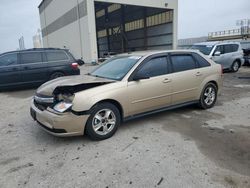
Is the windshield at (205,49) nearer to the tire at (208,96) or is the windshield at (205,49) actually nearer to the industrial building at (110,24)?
the tire at (208,96)

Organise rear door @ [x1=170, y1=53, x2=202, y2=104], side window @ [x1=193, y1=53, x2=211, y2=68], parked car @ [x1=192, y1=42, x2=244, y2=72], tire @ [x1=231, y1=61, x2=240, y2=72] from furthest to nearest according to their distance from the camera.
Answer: tire @ [x1=231, y1=61, x2=240, y2=72] < parked car @ [x1=192, y1=42, x2=244, y2=72] < side window @ [x1=193, y1=53, x2=211, y2=68] < rear door @ [x1=170, y1=53, x2=202, y2=104]

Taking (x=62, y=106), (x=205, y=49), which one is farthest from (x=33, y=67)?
(x=205, y=49)

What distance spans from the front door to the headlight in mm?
1150

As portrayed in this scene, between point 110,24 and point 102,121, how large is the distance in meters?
30.1

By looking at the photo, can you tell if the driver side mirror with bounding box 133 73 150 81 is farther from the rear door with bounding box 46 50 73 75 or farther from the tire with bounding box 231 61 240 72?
the tire with bounding box 231 61 240 72

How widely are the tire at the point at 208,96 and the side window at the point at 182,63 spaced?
0.75 metres

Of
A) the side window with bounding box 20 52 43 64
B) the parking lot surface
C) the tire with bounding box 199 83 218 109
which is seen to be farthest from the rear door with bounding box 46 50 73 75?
the tire with bounding box 199 83 218 109

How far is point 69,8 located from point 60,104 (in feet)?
80.1

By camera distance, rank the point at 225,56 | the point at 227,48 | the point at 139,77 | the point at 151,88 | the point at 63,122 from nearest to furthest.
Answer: the point at 63,122
the point at 139,77
the point at 151,88
the point at 225,56
the point at 227,48

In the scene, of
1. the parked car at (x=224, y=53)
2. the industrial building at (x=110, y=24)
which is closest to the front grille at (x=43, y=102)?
the parked car at (x=224, y=53)

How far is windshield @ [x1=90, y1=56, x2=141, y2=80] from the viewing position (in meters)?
4.24

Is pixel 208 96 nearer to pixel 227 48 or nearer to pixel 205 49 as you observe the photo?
pixel 205 49

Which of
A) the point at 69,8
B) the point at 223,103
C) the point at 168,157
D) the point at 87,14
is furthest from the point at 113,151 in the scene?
the point at 69,8

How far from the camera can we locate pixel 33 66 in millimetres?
8648
